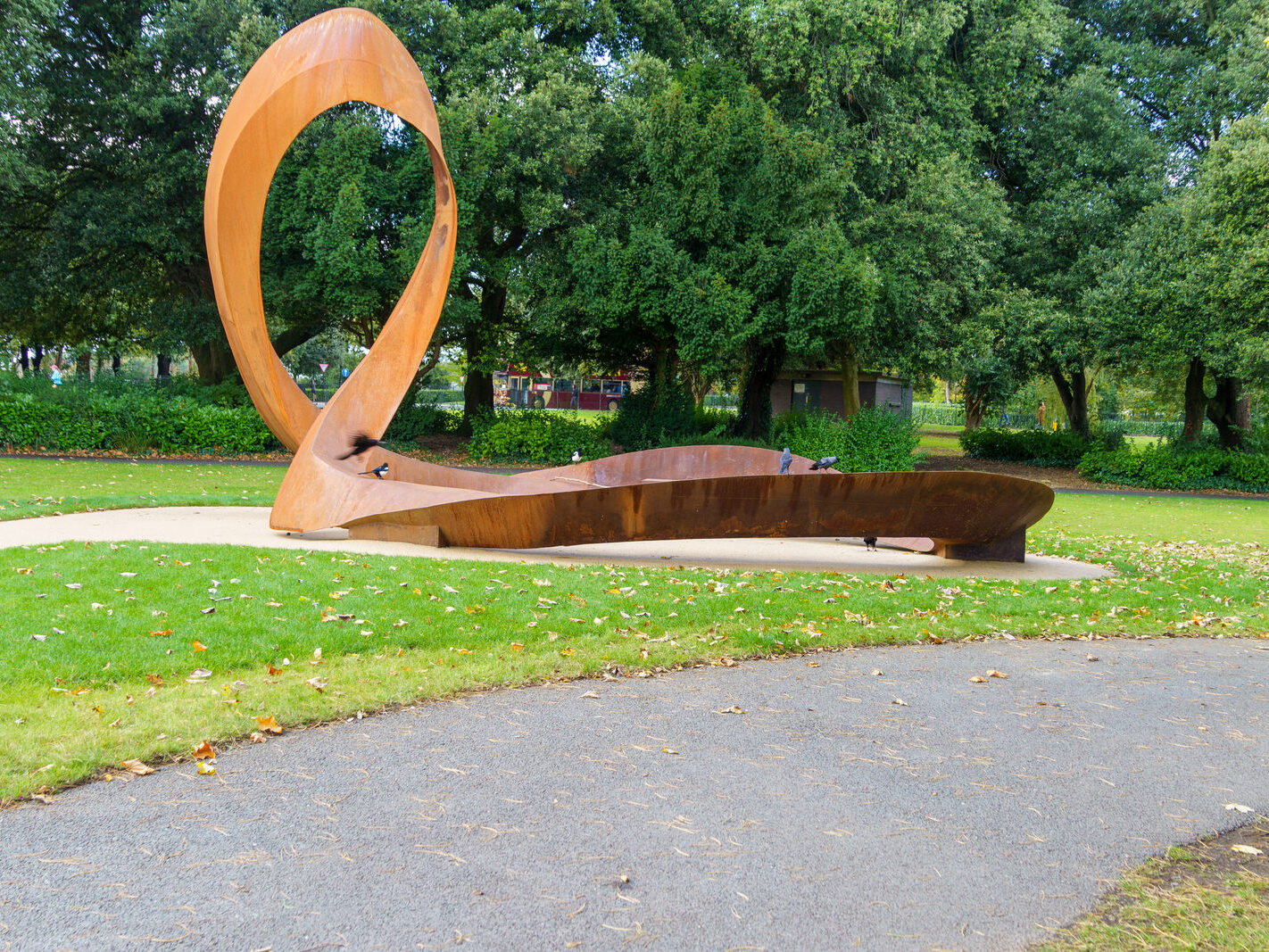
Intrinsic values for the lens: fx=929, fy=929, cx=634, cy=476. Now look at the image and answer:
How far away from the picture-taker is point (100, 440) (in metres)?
20.8

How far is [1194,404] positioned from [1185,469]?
3785 millimetres

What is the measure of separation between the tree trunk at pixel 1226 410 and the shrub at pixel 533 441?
1716 cm

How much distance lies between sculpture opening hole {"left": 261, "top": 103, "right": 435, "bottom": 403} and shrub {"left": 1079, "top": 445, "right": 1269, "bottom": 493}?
18.5 m

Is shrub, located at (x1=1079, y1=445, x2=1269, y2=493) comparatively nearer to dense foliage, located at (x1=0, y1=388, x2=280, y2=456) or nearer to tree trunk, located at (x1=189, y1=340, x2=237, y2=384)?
dense foliage, located at (x1=0, y1=388, x2=280, y2=456)

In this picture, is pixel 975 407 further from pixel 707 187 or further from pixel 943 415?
pixel 943 415

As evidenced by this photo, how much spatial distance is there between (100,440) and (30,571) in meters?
16.4

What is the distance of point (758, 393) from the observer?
25750 mm

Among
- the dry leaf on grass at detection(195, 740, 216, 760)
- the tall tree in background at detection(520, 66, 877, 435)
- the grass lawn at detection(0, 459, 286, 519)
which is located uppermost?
the tall tree in background at detection(520, 66, 877, 435)

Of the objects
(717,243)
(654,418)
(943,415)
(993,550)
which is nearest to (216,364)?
(654,418)

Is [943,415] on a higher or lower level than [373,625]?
higher

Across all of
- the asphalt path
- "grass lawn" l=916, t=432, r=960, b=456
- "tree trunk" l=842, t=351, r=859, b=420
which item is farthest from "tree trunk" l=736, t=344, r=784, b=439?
the asphalt path

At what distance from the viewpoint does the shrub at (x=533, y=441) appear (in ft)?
76.3

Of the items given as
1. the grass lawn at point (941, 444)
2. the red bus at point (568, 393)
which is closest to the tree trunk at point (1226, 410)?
the grass lawn at point (941, 444)

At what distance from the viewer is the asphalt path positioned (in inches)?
108
